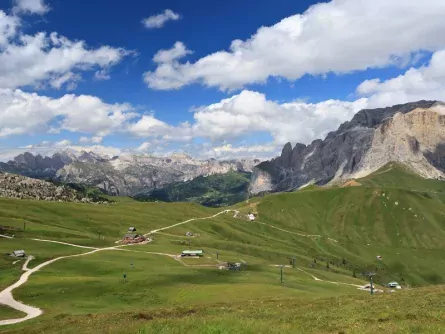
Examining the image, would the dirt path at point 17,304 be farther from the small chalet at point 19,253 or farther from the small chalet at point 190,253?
the small chalet at point 190,253

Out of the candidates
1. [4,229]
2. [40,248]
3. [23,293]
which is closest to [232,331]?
[23,293]

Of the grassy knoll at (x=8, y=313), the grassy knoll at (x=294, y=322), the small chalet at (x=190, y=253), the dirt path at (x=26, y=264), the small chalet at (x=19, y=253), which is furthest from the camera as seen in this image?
the small chalet at (x=190, y=253)

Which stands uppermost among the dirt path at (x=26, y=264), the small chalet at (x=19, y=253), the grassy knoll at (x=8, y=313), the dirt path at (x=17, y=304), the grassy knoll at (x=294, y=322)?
the grassy knoll at (x=294, y=322)

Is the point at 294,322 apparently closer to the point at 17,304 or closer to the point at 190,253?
the point at 17,304

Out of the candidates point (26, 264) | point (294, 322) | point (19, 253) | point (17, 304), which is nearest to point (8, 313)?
point (17, 304)

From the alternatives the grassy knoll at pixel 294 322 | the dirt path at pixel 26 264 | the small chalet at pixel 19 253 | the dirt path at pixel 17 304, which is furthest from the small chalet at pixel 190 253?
the grassy knoll at pixel 294 322

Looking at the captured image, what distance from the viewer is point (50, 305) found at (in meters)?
61.5

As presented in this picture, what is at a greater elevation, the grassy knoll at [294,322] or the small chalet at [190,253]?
the grassy knoll at [294,322]

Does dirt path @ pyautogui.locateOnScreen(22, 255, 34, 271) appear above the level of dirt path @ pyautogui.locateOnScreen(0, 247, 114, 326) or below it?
below

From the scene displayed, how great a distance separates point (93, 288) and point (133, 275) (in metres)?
17.2

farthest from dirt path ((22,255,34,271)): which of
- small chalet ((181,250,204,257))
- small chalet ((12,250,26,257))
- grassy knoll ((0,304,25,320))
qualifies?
small chalet ((181,250,204,257))

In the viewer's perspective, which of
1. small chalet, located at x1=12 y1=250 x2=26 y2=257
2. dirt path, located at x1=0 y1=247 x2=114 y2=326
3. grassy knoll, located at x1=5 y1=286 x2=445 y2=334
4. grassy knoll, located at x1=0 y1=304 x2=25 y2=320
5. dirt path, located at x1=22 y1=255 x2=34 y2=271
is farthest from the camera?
small chalet, located at x1=12 y1=250 x2=26 y2=257

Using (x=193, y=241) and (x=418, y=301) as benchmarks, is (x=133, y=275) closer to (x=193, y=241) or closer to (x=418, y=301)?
(x=418, y=301)

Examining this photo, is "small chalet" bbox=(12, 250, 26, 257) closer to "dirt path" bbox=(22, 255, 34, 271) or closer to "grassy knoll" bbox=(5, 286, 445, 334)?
"dirt path" bbox=(22, 255, 34, 271)
